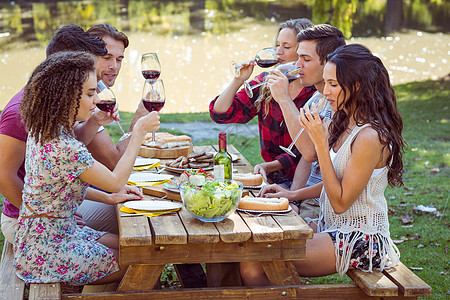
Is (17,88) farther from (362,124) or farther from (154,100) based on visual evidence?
(362,124)

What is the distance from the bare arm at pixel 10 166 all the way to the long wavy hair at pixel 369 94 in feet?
5.82

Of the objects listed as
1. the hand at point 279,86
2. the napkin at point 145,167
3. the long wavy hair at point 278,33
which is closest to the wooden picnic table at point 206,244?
the hand at point 279,86

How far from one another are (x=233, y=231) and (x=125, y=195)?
2.54 feet

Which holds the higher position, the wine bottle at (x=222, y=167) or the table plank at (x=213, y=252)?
the wine bottle at (x=222, y=167)

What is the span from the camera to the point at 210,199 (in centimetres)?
268

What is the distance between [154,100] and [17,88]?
10997 mm

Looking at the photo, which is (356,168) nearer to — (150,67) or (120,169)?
(120,169)

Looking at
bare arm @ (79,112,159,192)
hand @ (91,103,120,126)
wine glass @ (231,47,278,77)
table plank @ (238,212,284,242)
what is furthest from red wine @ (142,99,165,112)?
table plank @ (238,212,284,242)

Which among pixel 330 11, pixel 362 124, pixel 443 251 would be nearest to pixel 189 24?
pixel 330 11

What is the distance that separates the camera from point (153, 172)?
3.79 metres

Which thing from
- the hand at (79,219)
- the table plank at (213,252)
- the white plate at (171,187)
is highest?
the white plate at (171,187)

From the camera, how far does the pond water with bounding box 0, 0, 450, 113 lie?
555 inches

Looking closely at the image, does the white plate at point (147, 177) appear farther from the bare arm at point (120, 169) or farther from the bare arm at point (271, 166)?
the bare arm at point (271, 166)

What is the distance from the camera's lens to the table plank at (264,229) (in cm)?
264
